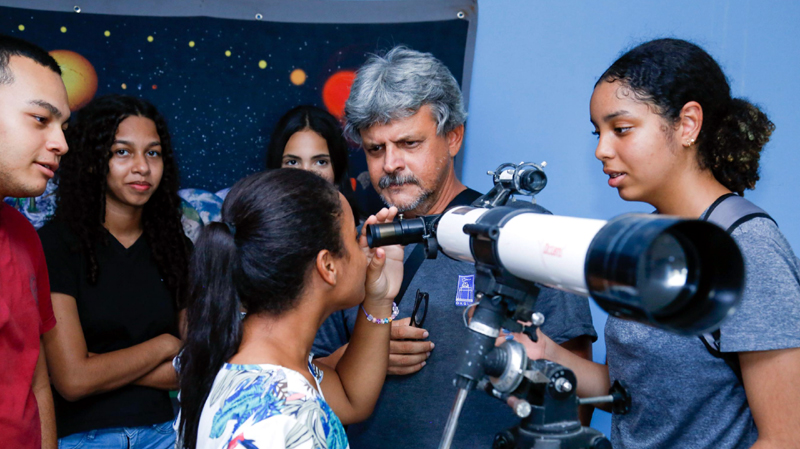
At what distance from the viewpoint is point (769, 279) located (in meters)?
0.92

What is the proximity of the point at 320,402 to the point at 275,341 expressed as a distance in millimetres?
168

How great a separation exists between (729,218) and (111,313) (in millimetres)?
1587

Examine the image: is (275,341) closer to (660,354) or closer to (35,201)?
(660,354)

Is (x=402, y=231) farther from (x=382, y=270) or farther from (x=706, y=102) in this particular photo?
(x=706, y=102)

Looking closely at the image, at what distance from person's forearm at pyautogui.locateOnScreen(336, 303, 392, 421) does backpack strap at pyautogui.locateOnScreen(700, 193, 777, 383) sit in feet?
2.12

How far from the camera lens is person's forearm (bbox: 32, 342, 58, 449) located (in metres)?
1.40

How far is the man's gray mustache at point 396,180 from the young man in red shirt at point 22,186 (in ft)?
2.45

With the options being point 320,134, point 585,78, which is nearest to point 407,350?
point 320,134

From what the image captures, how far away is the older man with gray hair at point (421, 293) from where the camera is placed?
1.34 m

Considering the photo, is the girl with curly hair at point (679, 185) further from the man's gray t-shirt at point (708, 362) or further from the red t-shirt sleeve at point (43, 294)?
the red t-shirt sleeve at point (43, 294)

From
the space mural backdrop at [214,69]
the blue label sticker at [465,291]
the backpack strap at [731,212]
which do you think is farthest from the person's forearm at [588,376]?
the space mural backdrop at [214,69]

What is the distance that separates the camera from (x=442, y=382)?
1.36 m

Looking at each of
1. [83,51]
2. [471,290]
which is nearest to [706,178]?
[471,290]

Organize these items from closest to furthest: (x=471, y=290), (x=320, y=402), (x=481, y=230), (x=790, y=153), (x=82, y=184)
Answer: (x=481, y=230), (x=320, y=402), (x=471, y=290), (x=82, y=184), (x=790, y=153)
